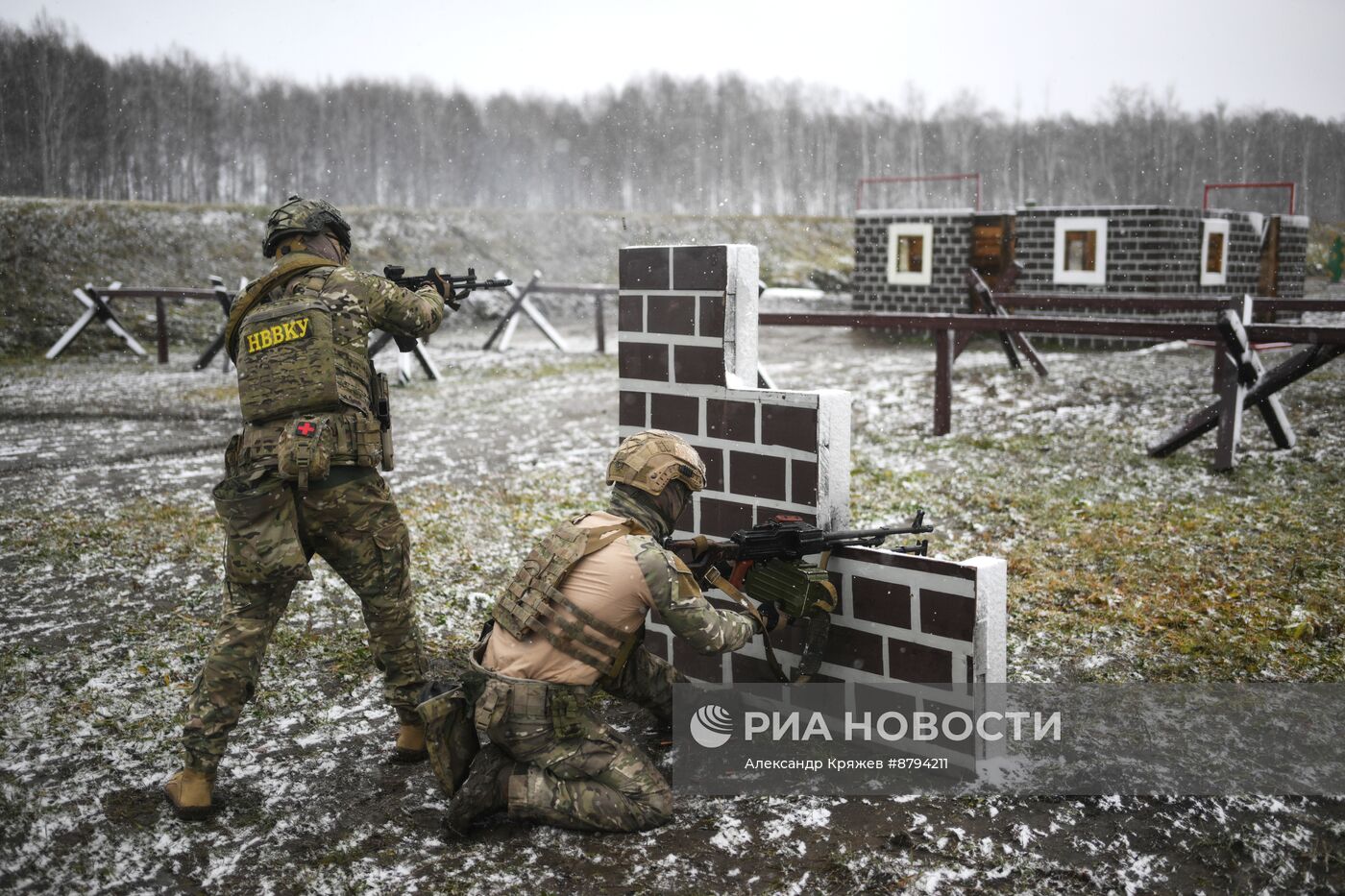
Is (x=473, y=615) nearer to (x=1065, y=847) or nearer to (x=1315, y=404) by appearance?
(x=1065, y=847)

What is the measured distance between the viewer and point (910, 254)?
1931cm

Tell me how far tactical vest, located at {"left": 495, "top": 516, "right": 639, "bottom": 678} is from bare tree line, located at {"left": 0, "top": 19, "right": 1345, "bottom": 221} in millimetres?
36448

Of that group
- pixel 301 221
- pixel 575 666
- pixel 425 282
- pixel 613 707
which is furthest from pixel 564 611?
pixel 301 221

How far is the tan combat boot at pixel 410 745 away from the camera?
3.80 m

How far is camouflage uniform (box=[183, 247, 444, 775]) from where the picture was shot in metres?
3.42

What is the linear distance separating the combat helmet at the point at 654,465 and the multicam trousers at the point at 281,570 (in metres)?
0.95

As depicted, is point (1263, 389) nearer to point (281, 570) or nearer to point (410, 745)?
point (410, 745)

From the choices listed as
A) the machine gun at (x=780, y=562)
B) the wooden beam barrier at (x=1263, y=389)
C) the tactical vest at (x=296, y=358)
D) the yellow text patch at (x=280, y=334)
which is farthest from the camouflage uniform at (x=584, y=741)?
the wooden beam barrier at (x=1263, y=389)

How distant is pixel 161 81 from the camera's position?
3988cm

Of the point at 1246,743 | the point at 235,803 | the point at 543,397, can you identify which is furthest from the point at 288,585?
the point at 543,397

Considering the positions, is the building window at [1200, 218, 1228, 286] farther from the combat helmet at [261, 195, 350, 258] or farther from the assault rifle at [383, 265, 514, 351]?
the combat helmet at [261, 195, 350, 258]

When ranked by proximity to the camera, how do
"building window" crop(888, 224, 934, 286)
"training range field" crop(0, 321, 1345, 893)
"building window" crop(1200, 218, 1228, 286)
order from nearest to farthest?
"training range field" crop(0, 321, 1345, 893) → "building window" crop(1200, 218, 1228, 286) → "building window" crop(888, 224, 934, 286)

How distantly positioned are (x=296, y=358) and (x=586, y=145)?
48581 mm

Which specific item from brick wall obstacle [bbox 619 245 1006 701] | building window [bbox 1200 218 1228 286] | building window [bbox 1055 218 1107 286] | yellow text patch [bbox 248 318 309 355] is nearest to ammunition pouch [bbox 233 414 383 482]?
yellow text patch [bbox 248 318 309 355]
